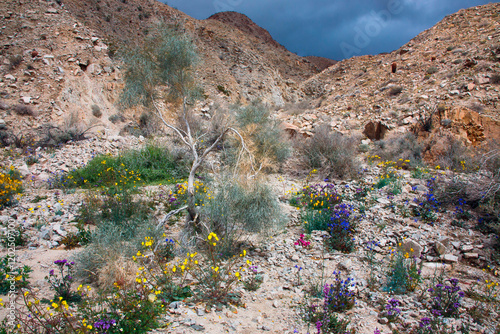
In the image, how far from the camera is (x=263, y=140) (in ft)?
34.6

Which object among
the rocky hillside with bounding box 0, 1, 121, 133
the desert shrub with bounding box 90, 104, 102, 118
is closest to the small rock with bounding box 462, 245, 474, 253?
the rocky hillside with bounding box 0, 1, 121, 133

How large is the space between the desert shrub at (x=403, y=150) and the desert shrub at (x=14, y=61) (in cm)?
1759

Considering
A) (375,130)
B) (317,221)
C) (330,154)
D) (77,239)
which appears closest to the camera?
(77,239)

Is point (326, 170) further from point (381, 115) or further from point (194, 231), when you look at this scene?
point (381, 115)

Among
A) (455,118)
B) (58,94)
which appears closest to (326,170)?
(455,118)

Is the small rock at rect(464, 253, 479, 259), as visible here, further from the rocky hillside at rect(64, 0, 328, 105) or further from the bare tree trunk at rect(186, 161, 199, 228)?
the rocky hillside at rect(64, 0, 328, 105)

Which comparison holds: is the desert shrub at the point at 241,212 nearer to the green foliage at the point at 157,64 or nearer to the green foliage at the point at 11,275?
the green foliage at the point at 11,275

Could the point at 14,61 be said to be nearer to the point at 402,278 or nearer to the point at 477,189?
the point at 402,278

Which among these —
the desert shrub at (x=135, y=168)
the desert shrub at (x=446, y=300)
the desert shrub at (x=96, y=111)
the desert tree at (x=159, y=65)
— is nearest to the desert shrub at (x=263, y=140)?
the desert shrub at (x=135, y=168)

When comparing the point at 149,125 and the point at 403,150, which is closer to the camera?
the point at 403,150

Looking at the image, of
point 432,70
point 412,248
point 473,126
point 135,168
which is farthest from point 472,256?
point 432,70

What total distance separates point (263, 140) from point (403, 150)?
5.06 metres

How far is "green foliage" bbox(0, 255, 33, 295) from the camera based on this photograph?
353 centimetres

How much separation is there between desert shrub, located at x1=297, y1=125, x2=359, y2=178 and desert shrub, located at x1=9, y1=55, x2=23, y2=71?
48.3 ft
